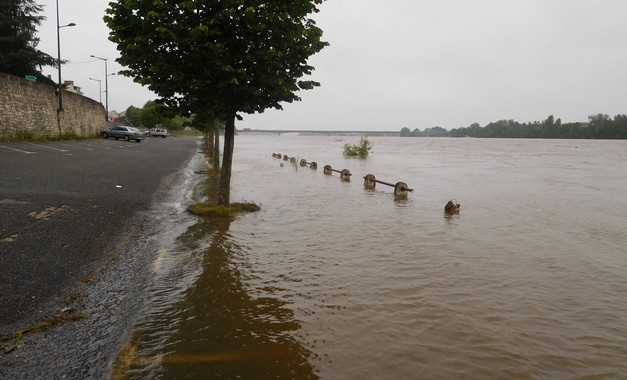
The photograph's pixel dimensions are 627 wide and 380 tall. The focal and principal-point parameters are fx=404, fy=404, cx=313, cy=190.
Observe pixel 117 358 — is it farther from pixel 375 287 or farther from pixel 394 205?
pixel 394 205

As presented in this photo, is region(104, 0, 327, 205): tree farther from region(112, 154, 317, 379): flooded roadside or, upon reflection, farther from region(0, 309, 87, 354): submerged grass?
region(0, 309, 87, 354): submerged grass

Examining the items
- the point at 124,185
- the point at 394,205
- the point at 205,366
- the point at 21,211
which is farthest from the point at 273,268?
the point at 124,185

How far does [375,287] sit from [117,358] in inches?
138

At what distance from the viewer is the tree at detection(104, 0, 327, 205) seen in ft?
27.1

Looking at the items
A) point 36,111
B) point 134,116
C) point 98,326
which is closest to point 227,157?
point 98,326

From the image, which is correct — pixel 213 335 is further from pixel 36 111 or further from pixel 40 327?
pixel 36 111

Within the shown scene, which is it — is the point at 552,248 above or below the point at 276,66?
below

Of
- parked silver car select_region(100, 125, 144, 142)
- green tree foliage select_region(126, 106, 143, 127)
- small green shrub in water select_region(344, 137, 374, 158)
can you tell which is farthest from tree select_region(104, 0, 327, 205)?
Answer: green tree foliage select_region(126, 106, 143, 127)

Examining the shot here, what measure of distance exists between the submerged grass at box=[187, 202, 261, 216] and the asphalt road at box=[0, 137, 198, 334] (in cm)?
130

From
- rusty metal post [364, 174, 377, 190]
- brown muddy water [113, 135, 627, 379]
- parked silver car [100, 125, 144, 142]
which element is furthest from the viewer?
parked silver car [100, 125, 144, 142]

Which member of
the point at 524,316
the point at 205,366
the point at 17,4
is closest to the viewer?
the point at 205,366

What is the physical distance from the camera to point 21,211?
26.8 feet

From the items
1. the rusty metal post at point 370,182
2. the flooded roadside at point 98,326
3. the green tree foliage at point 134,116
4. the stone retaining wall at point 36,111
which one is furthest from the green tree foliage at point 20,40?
the green tree foliage at point 134,116

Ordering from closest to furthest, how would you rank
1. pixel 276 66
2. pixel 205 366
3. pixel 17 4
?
pixel 205 366 → pixel 276 66 → pixel 17 4
